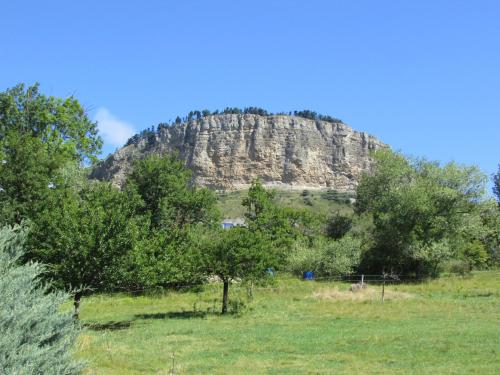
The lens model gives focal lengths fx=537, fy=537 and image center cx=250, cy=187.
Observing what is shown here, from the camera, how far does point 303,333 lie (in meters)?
20.0

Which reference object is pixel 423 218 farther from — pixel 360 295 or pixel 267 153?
pixel 267 153

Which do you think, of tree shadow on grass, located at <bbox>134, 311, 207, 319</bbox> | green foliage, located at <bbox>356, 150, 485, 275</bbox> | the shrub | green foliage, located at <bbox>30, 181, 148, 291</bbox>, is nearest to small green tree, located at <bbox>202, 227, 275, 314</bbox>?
tree shadow on grass, located at <bbox>134, 311, 207, 319</bbox>

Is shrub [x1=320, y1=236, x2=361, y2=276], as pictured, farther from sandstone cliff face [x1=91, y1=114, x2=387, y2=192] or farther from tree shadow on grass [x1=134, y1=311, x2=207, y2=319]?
sandstone cliff face [x1=91, y1=114, x2=387, y2=192]

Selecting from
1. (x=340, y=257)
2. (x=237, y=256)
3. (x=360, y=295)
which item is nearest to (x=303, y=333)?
(x=237, y=256)

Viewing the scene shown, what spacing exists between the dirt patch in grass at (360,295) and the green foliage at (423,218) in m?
11.8

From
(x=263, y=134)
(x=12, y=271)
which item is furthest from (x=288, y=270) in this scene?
(x=263, y=134)

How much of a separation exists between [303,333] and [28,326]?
592 inches

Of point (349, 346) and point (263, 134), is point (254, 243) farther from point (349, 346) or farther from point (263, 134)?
point (263, 134)

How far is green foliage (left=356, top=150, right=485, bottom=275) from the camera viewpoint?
43534mm

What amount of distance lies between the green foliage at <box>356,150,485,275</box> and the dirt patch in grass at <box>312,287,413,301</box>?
38.6 ft

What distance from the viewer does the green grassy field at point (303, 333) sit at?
1424 centimetres

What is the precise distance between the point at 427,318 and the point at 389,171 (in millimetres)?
28148

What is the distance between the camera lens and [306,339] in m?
18.6

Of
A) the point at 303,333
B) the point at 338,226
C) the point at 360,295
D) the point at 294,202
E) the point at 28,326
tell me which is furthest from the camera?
the point at 294,202
